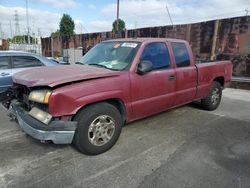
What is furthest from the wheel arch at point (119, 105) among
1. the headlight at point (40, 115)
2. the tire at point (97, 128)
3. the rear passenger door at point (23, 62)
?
the rear passenger door at point (23, 62)

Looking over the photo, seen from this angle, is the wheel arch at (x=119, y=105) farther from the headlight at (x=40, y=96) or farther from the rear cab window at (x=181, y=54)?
the rear cab window at (x=181, y=54)

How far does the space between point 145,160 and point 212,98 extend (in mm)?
3301

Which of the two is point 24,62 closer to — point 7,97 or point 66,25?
point 7,97

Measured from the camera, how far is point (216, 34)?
1059cm

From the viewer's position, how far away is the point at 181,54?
191 inches

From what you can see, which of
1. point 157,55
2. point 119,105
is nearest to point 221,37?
point 157,55

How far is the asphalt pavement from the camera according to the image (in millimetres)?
2869

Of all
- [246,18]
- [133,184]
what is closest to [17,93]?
[133,184]

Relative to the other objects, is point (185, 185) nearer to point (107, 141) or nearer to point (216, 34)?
point (107, 141)

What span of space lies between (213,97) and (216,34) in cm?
577

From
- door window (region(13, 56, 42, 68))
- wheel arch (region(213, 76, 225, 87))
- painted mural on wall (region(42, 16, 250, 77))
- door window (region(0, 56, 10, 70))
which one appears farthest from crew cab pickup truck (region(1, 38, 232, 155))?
painted mural on wall (region(42, 16, 250, 77))

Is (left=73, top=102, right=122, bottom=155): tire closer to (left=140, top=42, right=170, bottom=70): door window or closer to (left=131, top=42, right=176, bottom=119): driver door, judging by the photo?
(left=131, top=42, right=176, bottom=119): driver door

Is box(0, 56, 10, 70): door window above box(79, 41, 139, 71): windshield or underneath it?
underneath

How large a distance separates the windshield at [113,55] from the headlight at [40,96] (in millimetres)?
1225
